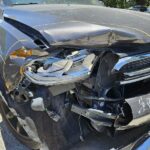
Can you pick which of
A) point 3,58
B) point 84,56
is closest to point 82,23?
point 84,56

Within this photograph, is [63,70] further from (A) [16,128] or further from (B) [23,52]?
(A) [16,128]

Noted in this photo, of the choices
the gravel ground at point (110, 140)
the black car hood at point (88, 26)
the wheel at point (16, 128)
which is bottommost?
the wheel at point (16, 128)

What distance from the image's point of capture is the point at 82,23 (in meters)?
2.73

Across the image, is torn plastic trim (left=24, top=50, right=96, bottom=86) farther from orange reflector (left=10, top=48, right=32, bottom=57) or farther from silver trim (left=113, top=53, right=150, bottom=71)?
silver trim (left=113, top=53, right=150, bottom=71)

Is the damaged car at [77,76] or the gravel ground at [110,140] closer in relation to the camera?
the damaged car at [77,76]

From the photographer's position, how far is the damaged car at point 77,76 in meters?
2.51

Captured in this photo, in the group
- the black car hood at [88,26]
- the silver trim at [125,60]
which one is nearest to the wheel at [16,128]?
the black car hood at [88,26]

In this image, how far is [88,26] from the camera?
8.60ft

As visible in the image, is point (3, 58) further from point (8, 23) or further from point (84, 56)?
point (84, 56)

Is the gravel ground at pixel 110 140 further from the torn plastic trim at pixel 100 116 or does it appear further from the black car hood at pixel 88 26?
the black car hood at pixel 88 26

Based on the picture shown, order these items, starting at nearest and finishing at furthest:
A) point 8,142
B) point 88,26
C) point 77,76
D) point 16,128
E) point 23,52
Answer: point 77,76 < point 88,26 < point 23,52 < point 16,128 < point 8,142

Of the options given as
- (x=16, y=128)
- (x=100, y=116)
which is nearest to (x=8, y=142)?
(x=16, y=128)

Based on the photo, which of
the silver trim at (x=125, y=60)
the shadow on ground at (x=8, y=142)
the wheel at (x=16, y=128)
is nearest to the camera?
the silver trim at (x=125, y=60)

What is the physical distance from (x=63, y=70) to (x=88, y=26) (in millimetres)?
399
